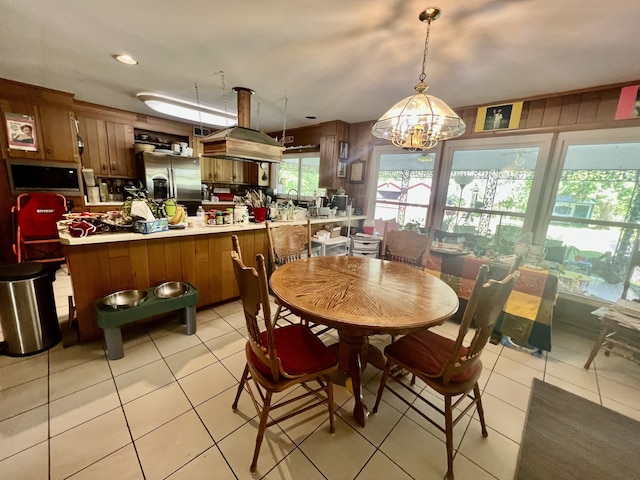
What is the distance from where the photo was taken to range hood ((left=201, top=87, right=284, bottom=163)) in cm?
289

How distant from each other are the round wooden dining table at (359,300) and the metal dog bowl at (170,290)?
3.76 feet

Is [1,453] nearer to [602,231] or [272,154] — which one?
[272,154]

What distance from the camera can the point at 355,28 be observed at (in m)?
1.80

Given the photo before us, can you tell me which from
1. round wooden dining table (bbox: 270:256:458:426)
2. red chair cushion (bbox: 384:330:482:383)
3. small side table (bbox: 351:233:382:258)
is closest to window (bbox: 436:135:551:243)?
small side table (bbox: 351:233:382:258)

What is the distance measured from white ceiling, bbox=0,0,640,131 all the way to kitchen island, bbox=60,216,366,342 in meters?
1.59

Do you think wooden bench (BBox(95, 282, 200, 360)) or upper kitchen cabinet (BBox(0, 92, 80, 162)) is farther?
upper kitchen cabinet (BBox(0, 92, 80, 162))

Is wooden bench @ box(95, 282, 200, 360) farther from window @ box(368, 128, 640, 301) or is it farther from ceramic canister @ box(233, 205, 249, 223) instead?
window @ box(368, 128, 640, 301)

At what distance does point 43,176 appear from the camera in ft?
11.5

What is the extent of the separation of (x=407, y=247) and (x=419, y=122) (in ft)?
3.81

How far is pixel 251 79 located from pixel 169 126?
3172mm

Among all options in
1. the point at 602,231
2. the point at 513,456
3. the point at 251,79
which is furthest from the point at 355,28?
the point at 602,231

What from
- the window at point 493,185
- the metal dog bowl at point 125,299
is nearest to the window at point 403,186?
the window at point 493,185

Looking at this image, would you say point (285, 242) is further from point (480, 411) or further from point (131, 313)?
point (480, 411)

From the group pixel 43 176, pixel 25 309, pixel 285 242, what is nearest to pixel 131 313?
pixel 25 309
